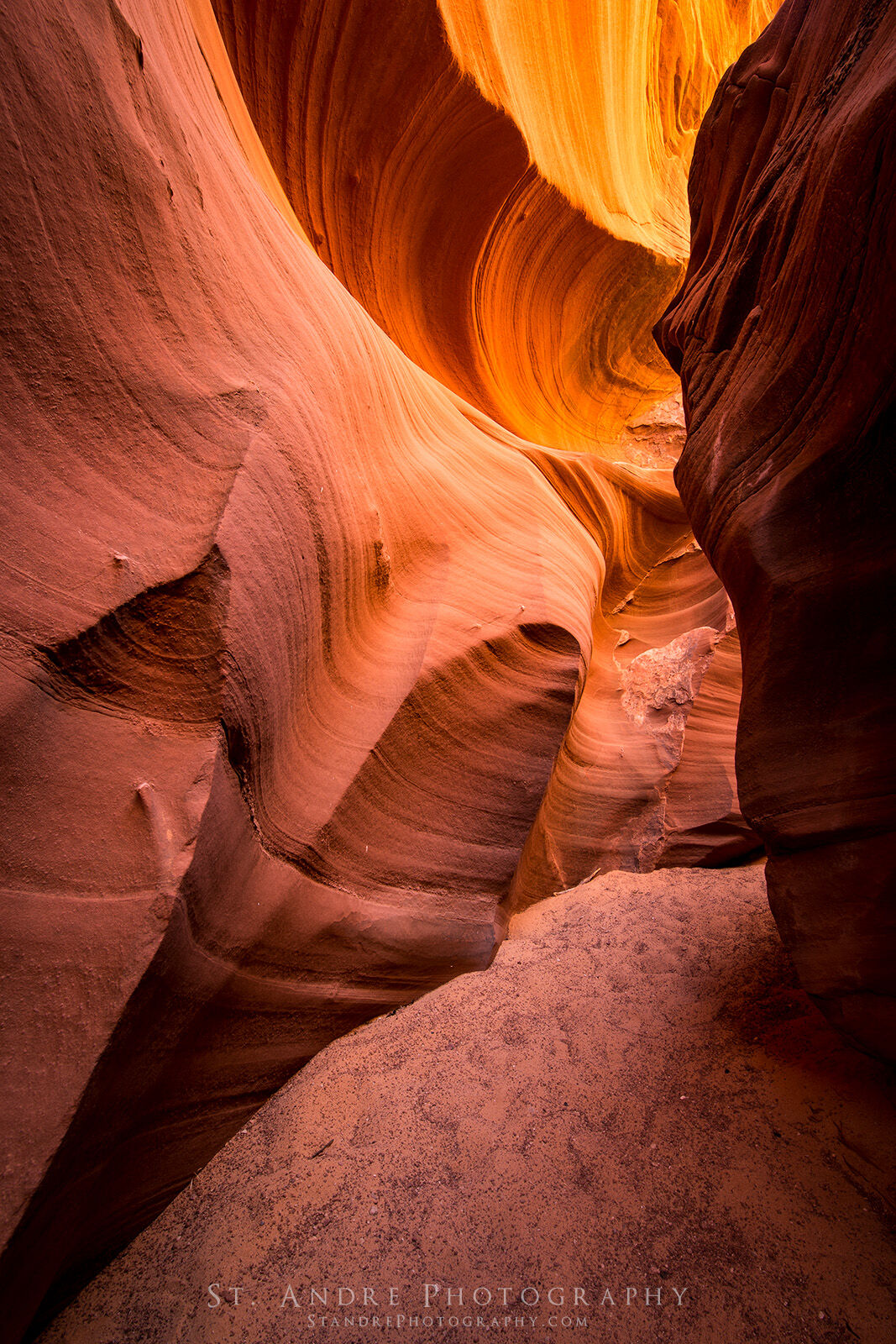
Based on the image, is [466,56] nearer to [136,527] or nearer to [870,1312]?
[136,527]

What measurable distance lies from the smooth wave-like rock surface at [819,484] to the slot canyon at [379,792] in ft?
0.04

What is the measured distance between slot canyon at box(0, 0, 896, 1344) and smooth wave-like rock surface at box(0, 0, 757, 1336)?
0.04ft

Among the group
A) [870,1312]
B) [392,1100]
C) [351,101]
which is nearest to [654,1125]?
[870,1312]

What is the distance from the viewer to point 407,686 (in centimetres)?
211

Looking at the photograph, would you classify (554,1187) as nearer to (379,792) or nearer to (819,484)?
(379,792)

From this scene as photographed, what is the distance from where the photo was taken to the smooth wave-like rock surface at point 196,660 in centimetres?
125

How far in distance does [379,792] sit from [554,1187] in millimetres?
1208

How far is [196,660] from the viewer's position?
1.50 metres

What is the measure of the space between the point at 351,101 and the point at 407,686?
3.73m

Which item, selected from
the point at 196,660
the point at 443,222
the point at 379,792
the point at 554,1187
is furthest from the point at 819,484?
the point at 443,222

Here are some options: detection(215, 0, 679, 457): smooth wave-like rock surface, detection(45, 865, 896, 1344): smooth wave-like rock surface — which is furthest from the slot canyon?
detection(215, 0, 679, 457): smooth wave-like rock surface

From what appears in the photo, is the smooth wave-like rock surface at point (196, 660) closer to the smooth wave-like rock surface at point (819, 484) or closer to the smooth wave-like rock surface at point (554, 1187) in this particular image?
the smooth wave-like rock surface at point (554, 1187)

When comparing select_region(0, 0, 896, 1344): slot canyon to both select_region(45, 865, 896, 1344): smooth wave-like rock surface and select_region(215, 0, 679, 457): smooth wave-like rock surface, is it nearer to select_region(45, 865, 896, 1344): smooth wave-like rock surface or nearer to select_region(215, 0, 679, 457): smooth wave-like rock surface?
select_region(45, 865, 896, 1344): smooth wave-like rock surface

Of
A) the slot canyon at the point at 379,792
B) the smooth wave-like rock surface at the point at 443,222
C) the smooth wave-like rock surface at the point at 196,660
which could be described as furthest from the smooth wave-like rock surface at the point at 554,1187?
the smooth wave-like rock surface at the point at 443,222
